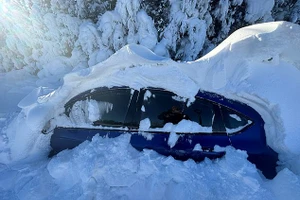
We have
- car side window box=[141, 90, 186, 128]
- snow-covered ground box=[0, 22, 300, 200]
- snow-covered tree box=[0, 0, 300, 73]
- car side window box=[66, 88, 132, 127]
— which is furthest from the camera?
snow-covered tree box=[0, 0, 300, 73]

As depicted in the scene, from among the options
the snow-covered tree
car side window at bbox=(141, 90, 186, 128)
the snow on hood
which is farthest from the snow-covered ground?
the snow-covered tree

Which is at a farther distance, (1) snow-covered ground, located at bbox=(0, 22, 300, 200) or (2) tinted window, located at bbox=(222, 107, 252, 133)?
(2) tinted window, located at bbox=(222, 107, 252, 133)

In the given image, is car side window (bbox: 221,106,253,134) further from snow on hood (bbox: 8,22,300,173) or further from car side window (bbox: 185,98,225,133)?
snow on hood (bbox: 8,22,300,173)

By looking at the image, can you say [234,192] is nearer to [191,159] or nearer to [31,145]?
[191,159]

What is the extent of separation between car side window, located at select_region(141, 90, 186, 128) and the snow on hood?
11 centimetres

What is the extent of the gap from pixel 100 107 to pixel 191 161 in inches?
55.3

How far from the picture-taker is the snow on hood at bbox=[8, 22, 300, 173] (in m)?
2.15

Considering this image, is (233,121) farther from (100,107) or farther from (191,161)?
(100,107)

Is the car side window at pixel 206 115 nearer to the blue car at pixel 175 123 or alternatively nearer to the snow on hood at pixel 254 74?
the blue car at pixel 175 123

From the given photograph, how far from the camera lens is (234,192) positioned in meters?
2.02

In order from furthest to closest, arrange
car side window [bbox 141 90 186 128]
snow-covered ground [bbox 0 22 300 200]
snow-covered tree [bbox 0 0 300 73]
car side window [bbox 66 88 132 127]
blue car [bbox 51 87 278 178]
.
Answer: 1. snow-covered tree [bbox 0 0 300 73]
2. car side window [bbox 66 88 132 127]
3. car side window [bbox 141 90 186 128]
4. blue car [bbox 51 87 278 178]
5. snow-covered ground [bbox 0 22 300 200]

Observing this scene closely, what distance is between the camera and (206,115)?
2.31 metres

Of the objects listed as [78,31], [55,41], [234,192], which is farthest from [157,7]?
[234,192]

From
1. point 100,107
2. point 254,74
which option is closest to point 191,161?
point 254,74
